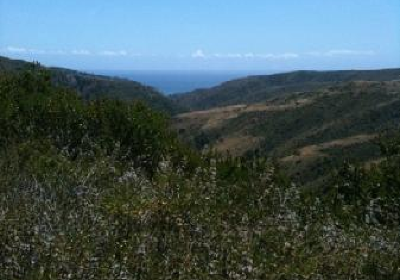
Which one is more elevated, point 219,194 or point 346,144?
point 219,194

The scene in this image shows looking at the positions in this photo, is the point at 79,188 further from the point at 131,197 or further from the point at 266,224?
the point at 266,224

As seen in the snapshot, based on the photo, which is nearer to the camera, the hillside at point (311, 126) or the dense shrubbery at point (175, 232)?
the dense shrubbery at point (175, 232)

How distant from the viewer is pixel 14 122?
58.8ft

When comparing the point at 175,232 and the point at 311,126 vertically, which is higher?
the point at 175,232

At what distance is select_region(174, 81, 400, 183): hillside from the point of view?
9800cm

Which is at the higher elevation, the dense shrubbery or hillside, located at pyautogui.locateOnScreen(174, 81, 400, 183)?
the dense shrubbery

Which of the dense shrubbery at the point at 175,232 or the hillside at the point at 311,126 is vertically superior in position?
the dense shrubbery at the point at 175,232

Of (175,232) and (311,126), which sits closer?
(175,232)

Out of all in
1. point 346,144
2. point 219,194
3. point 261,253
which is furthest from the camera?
point 346,144

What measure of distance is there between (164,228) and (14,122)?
12.8 meters

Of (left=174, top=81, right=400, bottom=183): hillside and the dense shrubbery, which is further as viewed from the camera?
(left=174, top=81, right=400, bottom=183): hillside

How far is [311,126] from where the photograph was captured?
133375 mm

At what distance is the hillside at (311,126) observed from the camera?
98.0 metres

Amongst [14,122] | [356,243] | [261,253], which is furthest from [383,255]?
[14,122]
